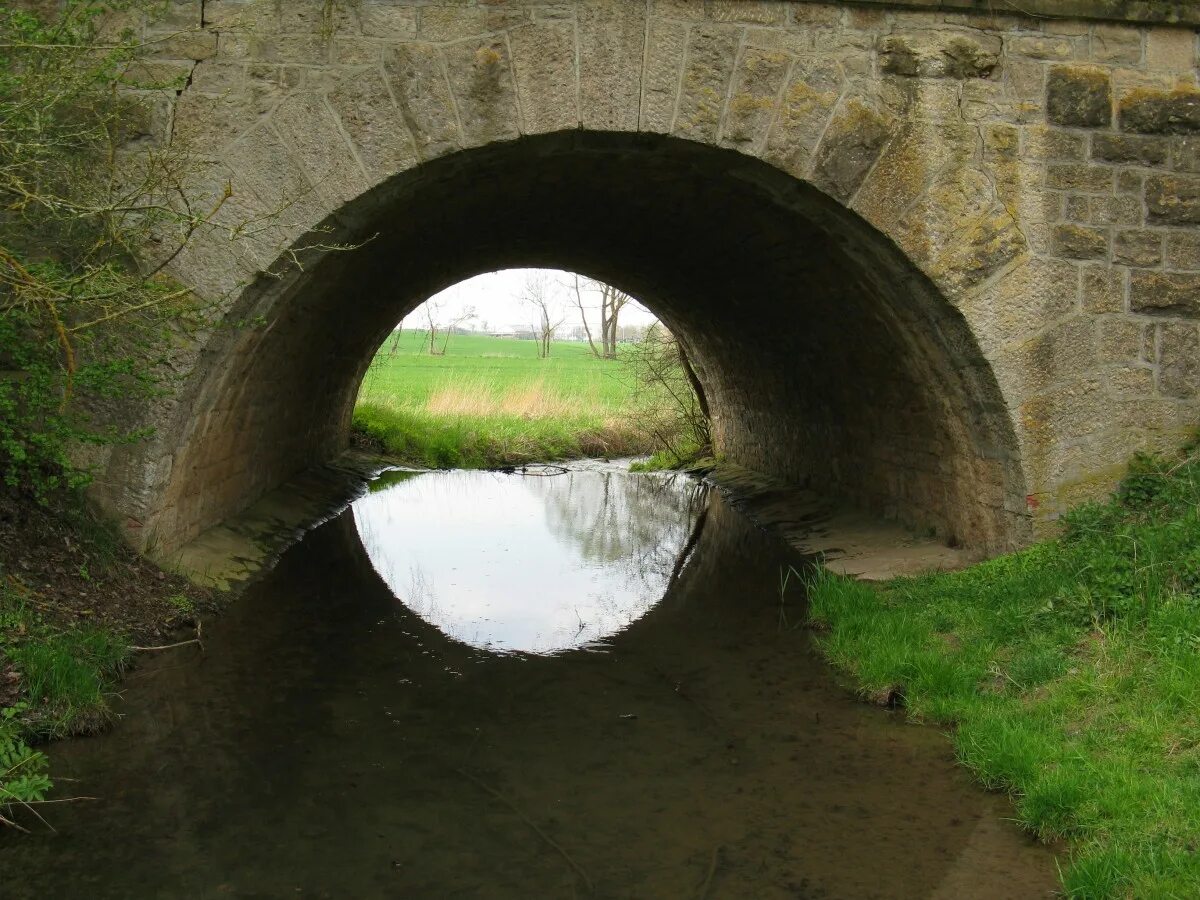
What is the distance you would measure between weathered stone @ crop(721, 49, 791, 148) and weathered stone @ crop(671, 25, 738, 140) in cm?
7

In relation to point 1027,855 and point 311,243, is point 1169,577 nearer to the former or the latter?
point 1027,855

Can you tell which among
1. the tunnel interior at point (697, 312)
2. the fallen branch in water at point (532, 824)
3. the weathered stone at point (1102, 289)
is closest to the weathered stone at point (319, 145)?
the tunnel interior at point (697, 312)

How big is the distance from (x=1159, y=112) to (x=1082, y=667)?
3529 mm

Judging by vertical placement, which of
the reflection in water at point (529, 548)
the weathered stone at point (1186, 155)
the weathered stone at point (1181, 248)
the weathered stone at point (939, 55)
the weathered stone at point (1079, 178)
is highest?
the weathered stone at point (939, 55)

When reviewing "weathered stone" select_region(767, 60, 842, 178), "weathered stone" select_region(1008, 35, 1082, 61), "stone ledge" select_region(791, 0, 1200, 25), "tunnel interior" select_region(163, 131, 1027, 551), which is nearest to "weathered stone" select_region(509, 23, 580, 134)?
"tunnel interior" select_region(163, 131, 1027, 551)

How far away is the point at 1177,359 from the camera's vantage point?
21.4 ft

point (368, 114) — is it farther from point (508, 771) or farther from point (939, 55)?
point (508, 771)

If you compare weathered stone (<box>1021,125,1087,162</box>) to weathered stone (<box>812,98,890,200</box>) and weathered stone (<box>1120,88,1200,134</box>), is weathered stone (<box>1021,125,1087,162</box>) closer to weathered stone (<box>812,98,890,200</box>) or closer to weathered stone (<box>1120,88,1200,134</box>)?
weathered stone (<box>1120,88,1200,134</box>)

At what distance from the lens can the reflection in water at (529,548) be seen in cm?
697

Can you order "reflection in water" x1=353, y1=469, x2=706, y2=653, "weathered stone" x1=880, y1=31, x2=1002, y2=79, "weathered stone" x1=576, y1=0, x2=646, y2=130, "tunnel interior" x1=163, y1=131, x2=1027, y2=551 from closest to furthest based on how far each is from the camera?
"weathered stone" x1=576, y1=0, x2=646, y2=130, "weathered stone" x1=880, y1=31, x2=1002, y2=79, "tunnel interior" x1=163, y1=131, x2=1027, y2=551, "reflection in water" x1=353, y1=469, x2=706, y2=653

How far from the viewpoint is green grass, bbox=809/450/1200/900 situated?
3.58 metres

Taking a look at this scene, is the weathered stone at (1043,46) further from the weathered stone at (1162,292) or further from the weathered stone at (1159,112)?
the weathered stone at (1162,292)

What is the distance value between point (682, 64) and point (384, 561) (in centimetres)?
466

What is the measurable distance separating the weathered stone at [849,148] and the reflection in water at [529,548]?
292cm
